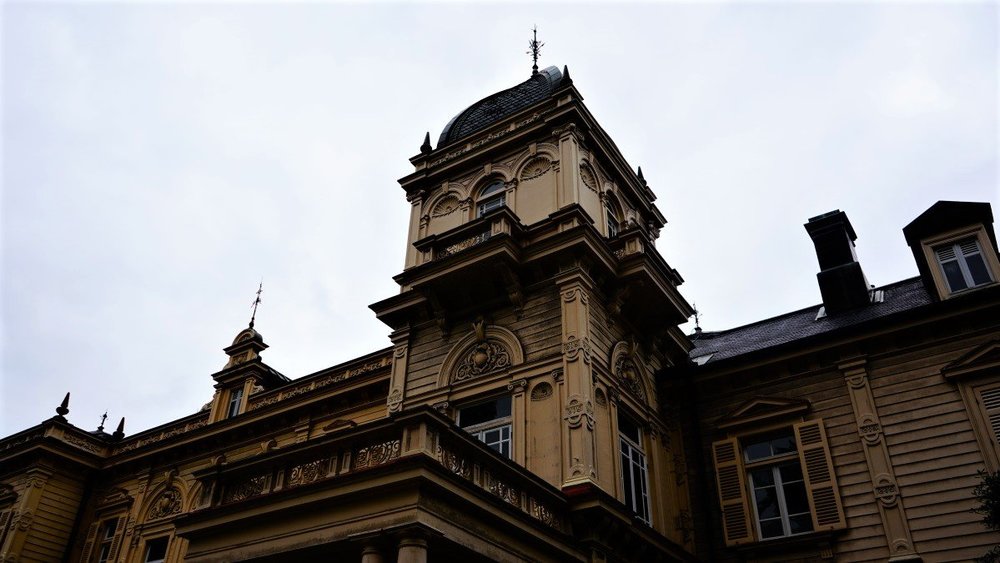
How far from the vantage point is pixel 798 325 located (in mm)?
19000

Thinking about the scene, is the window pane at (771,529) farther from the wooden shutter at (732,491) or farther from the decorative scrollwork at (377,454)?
the decorative scrollwork at (377,454)

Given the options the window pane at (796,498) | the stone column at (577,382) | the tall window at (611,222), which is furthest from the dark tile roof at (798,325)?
the stone column at (577,382)

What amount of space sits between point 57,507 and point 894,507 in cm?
2479

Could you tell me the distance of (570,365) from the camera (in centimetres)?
1464

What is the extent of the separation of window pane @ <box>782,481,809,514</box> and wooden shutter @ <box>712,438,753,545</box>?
79cm

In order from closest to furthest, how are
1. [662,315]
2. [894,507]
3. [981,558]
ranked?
[981,558] → [894,507] → [662,315]

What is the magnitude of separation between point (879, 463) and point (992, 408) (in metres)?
2.21

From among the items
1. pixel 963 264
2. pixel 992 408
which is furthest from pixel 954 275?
pixel 992 408

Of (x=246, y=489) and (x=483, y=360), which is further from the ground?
(x=483, y=360)

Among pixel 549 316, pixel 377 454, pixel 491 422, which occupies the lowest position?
pixel 377 454

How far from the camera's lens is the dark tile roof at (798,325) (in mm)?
17062

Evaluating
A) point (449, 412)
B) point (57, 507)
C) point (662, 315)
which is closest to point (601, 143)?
point (662, 315)

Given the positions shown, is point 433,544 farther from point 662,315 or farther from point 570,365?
point 662,315

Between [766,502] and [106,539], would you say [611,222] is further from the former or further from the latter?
[106,539]
